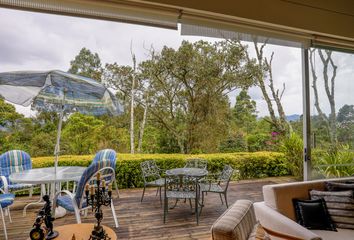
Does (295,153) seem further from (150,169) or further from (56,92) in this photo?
(56,92)

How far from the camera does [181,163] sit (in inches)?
226

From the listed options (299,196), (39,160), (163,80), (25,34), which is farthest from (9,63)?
(299,196)

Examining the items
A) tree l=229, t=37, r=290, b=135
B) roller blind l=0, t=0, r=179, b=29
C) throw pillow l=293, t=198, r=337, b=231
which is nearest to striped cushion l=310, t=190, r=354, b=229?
throw pillow l=293, t=198, r=337, b=231

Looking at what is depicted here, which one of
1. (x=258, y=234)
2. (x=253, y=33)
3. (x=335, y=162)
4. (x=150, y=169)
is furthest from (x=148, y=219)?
(x=253, y=33)

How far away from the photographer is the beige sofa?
1828mm

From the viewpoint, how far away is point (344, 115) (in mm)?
3363

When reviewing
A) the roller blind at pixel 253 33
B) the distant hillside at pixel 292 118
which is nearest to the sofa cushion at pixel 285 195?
the roller blind at pixel 253 33

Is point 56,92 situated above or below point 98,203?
above

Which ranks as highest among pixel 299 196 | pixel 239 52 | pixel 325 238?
pixel 239 52

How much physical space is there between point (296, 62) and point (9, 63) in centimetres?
815

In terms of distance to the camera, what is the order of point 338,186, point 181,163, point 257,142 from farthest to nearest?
point 257,142
point 181,163
point 338,186

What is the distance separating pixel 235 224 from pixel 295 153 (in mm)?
5077

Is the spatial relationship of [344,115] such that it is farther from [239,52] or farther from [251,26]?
[239,52]

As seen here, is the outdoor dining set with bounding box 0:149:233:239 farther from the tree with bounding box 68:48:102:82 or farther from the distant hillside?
the distant hillside
